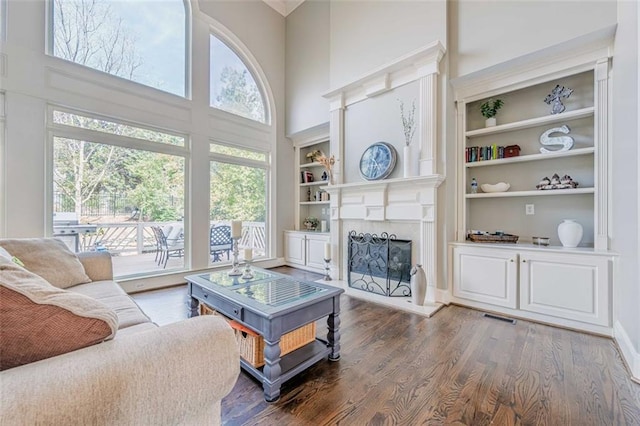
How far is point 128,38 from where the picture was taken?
Answer: 3.77 m

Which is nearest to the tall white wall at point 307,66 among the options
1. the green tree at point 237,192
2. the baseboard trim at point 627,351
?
the green tree at point 237,192

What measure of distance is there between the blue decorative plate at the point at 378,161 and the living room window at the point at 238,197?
2160mm

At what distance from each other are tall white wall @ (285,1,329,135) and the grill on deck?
3.65 m

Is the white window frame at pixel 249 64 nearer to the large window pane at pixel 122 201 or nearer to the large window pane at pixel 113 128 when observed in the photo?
the large window pane at pixel 113 128

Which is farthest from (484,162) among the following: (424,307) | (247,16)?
(247,16)

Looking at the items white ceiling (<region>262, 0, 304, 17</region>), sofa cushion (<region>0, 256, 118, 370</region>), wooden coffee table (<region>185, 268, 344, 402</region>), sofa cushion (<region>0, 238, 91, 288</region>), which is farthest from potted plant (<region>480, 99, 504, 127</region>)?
sofa cushion (<region>0, 238, 91, 288</region>)

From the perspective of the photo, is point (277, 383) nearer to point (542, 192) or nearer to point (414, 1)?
point (542, 192)

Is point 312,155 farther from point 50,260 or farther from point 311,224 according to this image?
point 50,260

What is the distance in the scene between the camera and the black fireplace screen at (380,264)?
353cm

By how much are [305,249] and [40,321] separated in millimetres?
4460

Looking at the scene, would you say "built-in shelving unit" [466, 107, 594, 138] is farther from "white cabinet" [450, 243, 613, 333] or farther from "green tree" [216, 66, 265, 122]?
"green tree" [216, 66, 265, 122]

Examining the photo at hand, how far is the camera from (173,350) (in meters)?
0.84

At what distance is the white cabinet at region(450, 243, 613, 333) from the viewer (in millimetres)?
2465

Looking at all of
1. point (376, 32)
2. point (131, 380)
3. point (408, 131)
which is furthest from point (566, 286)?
point (376, 32)
